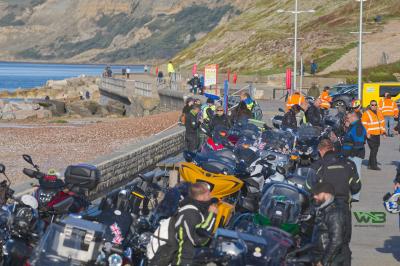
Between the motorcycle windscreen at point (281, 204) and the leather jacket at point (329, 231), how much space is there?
548 mm

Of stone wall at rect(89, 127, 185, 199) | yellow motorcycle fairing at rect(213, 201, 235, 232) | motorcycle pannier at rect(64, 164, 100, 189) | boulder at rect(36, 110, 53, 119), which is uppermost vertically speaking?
motorcycle pannier at rect(64, 164, 100, 189)

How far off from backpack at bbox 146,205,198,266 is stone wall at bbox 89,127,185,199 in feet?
26.1

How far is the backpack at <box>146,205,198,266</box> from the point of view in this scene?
958cm

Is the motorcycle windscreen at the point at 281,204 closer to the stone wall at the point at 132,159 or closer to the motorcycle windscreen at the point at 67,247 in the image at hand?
the motorcycle windscreen at the point at 67,247

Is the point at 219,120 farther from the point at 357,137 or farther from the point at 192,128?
the point at 357,137

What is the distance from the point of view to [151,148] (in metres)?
22.6

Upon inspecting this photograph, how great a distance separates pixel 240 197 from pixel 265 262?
5488mm

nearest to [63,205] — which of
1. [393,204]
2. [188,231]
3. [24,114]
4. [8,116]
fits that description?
[188,231]

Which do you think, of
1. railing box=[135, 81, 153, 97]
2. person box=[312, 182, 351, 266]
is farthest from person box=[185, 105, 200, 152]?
railing box=[135, 81, 153, 97]

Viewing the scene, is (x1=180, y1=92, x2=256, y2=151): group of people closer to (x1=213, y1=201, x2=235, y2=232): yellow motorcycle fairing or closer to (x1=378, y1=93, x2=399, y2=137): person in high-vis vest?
(x1=378, y1=93, x2=399, y2=137): person in high-vis vest

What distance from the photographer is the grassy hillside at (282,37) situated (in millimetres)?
92000

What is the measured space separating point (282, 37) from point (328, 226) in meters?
100

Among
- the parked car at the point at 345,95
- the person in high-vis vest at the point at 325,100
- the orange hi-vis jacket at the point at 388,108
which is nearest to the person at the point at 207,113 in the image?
the orange hi-vis jacket at the point at 388,108

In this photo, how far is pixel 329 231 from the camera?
35.1 ft
